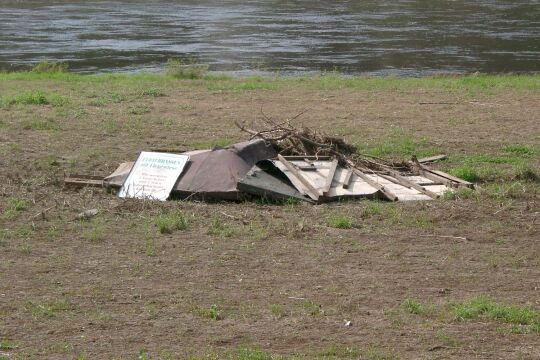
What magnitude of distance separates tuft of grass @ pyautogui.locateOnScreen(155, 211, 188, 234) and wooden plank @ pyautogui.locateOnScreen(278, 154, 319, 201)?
152cm

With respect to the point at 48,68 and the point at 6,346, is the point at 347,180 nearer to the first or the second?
the point at 6,346

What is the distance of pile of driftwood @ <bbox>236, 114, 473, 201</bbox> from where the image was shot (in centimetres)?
1145

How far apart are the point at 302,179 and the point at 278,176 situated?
319mm

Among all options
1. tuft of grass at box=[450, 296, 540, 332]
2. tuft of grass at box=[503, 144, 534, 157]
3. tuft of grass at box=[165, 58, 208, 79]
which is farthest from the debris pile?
tuft of grass at box=[165, 58, 208, 79]

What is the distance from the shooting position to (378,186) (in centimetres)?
1098

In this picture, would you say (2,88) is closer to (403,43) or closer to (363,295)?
(363,295)

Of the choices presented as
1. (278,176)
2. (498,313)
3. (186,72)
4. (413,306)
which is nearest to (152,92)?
(186,72)

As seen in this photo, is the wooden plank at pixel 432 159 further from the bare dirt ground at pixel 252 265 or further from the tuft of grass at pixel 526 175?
the tuft of grass at pixel 526 175

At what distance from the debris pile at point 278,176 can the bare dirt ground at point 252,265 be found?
263mm

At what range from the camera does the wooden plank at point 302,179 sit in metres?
10.7

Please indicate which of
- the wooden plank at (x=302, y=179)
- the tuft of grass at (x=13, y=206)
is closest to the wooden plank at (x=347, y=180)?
the wooden plank at (x=302, y=179)

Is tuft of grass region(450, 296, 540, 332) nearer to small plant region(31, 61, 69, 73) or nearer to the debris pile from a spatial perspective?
the debris pile

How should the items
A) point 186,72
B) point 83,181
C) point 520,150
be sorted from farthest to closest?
point 186,72 < point 520,150 < point 83,181

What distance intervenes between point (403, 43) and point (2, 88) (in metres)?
16.0
